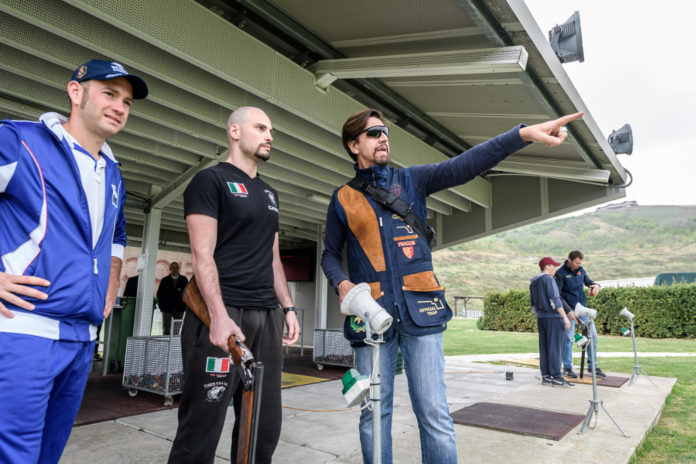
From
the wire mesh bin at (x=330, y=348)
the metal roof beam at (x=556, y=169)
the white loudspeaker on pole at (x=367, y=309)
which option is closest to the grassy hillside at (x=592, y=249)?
the metal roof beam at (x=556, y=169)

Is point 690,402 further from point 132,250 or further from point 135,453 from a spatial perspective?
point 132,250

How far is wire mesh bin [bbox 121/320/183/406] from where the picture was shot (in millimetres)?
4602

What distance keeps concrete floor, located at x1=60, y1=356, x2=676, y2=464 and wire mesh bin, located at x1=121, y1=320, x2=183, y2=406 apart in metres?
0.48

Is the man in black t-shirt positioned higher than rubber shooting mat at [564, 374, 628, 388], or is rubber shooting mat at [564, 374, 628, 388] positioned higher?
the man in black t-shirt

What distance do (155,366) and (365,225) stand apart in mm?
4265

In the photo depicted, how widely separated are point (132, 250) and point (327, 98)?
11.0m

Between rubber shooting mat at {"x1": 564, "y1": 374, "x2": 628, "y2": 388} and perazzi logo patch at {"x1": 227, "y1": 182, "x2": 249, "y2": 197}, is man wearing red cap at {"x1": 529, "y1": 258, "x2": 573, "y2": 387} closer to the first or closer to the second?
rubber shooting mat at {"x1": 564, "y1": 374, "x2": 628, "y2": 388}

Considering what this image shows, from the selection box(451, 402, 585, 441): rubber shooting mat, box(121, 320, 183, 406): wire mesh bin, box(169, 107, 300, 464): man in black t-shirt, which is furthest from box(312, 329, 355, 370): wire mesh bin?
box(169, 107, 300, 464): man in black t-shirt

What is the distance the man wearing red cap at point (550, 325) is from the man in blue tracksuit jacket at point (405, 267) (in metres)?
4.48

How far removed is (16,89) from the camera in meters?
4.14

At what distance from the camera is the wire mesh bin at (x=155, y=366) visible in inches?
181

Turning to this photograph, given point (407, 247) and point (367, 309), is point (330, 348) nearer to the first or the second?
point (407, 247)

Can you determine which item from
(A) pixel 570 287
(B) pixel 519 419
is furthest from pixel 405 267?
(A) pixel 570 287

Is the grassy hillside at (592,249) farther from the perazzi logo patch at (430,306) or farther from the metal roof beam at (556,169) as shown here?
the perazzi logo patch at (430,306)
